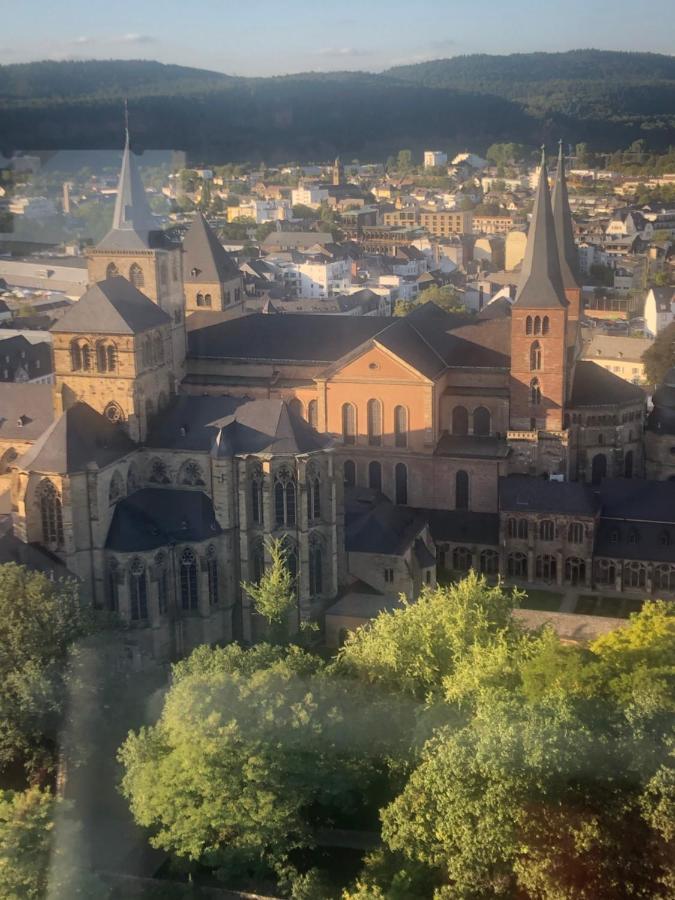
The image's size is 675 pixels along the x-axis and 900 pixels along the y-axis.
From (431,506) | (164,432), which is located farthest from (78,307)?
(431,506)

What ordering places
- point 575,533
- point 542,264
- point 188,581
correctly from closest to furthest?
point 188,581 < point 575,533 < point 542,264

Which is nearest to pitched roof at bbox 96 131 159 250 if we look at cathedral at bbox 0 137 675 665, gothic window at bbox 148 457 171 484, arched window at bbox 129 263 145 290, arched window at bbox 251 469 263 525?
cathedral at bbox 0 137 675 665

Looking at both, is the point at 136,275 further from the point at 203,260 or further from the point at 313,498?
the point at 313,498

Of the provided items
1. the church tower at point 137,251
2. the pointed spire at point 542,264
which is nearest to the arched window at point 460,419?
the pointed spire at point 542,264

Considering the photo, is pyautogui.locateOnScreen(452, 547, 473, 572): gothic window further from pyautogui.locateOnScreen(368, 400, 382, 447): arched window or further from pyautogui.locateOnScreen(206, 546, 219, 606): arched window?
pyautogui.locateOnScreen(206, 546, 219, 606): arched window

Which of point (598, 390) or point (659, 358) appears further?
point (659, 358)

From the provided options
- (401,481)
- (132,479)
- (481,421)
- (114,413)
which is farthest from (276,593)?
(481,421)
